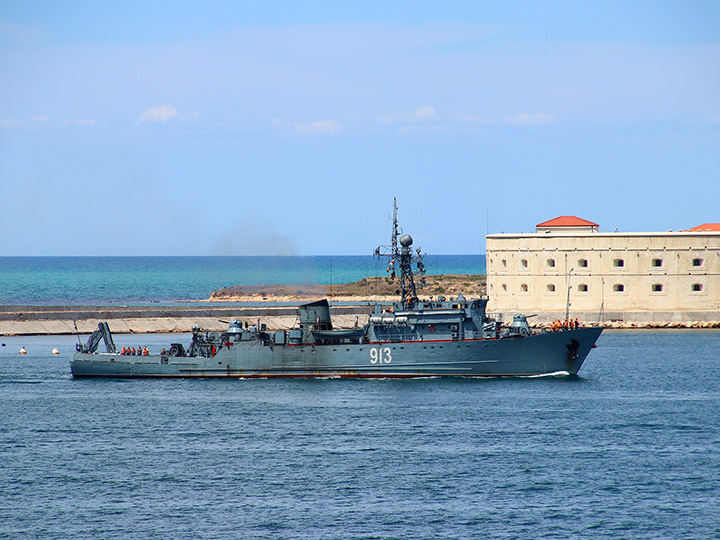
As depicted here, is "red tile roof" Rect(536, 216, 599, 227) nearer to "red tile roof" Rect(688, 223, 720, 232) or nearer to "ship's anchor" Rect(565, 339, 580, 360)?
"red tile roof" Rect(688, 223, 720, 232)

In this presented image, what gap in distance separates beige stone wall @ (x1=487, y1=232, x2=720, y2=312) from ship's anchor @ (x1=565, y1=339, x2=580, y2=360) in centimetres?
4020

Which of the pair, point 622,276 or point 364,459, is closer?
point 364,459

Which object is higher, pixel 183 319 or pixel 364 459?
pixel 183 319

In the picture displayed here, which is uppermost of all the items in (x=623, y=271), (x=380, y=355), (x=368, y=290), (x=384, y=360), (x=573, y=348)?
(x=623, y=271)

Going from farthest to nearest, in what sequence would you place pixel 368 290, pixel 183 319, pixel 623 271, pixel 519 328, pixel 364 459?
pixel 368 290 → pixel 183 319 → pixel 623 271 → pixel 519 328 → pixel 364 459

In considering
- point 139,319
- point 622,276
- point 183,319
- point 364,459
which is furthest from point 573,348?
point 139,319

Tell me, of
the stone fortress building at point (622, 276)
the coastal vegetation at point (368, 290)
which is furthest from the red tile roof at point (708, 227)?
the coastal vegetation at point (368, 290)

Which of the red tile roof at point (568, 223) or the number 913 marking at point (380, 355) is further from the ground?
the red tile roof at point (568, 223)

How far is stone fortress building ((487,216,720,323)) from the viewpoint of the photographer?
97750 millimetres

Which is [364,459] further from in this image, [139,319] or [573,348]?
[139,319]

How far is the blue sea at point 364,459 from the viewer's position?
3062cm

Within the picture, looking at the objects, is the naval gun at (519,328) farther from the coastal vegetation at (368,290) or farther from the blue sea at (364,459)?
the coastal vegetation at (368,290)

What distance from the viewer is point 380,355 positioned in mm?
58219

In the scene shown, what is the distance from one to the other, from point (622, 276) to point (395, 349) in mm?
47876
